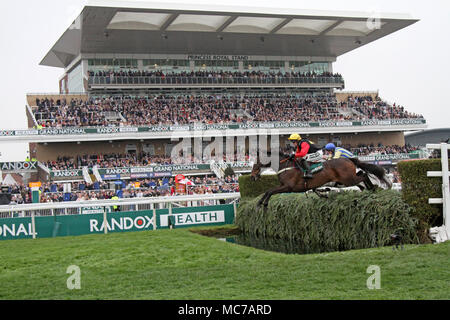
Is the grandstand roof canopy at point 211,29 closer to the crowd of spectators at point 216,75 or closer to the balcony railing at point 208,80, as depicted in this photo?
the crowd of spectators at point 216,75

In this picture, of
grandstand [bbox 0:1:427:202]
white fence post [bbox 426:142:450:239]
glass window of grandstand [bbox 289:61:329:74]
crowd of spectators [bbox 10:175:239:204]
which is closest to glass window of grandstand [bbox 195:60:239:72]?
grandstand [bbox 0:1:427:202]

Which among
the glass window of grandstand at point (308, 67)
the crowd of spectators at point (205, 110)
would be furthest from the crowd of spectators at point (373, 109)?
the glass window of grandstand at point (308, 67)

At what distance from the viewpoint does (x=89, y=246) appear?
33.7 feet

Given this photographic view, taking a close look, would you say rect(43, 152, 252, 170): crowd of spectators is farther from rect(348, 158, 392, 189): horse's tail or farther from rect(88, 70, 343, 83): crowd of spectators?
rect(348, 158, 392, 189): horse's tail

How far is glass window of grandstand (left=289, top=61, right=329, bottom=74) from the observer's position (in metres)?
48.5

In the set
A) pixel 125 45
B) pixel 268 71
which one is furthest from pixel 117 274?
pixel 268 71

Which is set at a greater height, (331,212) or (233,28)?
(233,28)

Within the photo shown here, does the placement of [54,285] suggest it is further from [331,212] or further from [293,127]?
[293,127]

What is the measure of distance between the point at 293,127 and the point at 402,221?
1247 inches

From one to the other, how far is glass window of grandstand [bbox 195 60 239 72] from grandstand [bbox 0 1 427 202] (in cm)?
9

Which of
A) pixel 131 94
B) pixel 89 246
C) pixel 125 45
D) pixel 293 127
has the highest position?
pixel 125 45

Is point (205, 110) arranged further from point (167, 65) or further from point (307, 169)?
point (307, 169)

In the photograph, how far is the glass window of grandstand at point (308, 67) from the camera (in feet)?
159

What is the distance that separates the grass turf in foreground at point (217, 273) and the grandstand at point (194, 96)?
20807 millimetres
